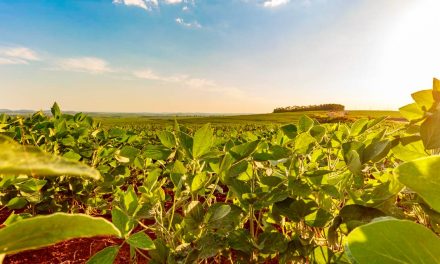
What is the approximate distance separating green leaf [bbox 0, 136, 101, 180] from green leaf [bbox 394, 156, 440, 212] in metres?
0.28

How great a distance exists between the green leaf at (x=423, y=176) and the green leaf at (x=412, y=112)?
2.04ft

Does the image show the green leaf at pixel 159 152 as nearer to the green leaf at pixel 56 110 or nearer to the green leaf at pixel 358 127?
the green leaf at pixel 358 127

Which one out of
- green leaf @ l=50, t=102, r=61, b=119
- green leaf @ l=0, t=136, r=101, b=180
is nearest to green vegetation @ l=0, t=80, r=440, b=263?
green leaf @ l=0, t=136, r=101, b=180

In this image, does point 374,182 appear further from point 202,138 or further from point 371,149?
point 202,138

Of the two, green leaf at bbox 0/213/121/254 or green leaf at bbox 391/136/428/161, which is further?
green leaf at bbox 391/136/428/161

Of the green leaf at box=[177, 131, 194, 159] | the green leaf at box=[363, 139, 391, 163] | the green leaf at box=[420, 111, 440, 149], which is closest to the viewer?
the green leaf at box=[420, 111, 440, 149]

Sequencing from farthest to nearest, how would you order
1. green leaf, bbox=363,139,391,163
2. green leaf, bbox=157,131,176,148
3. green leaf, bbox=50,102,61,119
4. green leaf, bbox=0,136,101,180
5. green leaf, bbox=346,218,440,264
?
green leaf, bbox=50,102,61,119 < green leaf, bbox=157,131,176,148 < green leaf, bbox=363,139,391,163 < green leaf, bbox=346,218,440,264 < green leaf, bbox=0,136,101,180

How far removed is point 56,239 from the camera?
0.30 metres

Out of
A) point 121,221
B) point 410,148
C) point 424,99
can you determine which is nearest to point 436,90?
point 424,99

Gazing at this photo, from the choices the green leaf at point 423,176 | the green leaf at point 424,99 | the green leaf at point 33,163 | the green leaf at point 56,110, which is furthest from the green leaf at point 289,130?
the green leaf at point 56,110

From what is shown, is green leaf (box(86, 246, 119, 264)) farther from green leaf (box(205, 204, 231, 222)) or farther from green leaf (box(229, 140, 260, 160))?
green leaf (box(229, 140, 260, 160))

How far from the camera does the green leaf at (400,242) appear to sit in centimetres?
32

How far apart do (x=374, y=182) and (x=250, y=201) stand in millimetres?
450

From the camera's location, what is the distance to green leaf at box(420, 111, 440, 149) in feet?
2.36
